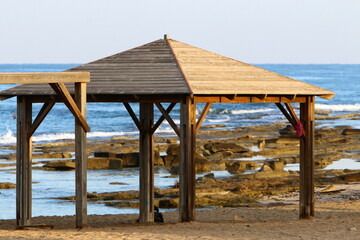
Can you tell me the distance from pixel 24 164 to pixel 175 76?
131 inches

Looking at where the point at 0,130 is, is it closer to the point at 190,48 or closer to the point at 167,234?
the point at 190,48

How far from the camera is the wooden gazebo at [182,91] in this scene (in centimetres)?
1464

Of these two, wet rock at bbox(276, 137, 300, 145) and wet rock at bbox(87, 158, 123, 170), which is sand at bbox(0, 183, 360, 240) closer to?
wet rock at bbox(87, 158, 123, 170)

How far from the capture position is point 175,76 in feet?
49.9

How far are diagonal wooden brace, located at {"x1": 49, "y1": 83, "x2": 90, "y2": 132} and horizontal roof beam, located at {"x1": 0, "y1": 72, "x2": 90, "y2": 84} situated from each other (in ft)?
0.46

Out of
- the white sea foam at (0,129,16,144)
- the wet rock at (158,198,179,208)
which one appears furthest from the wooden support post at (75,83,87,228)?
the white sea foam at (0,129,16,144)

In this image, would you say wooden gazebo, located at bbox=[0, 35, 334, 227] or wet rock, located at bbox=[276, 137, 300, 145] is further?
wet rock, located at bbox=[276, 137, 300, 145]

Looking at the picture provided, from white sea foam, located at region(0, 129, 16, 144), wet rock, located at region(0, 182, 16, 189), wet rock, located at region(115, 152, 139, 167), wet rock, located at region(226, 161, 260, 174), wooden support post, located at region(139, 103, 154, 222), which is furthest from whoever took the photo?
white sea foam, located at region(0, 129, 16, 144)

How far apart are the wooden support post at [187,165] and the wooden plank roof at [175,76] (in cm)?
59

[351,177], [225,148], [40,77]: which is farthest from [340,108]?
[40,77]

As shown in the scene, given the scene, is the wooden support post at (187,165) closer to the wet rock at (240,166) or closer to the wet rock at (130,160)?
the wet rock at (240,166)

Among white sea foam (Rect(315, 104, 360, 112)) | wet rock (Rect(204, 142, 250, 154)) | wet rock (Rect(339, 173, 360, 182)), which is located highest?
white sea foam (Rect(315, 104, 360, 112))

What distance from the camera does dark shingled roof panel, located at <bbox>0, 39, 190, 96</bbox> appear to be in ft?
47.9

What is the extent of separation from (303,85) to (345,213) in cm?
356
